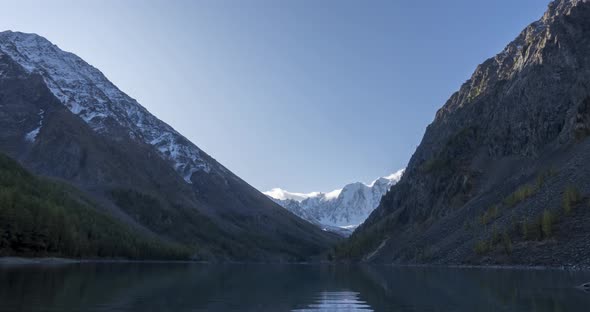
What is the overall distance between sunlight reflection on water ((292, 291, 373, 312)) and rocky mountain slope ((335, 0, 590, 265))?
60.3m

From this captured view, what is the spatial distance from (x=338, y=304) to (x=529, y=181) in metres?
118

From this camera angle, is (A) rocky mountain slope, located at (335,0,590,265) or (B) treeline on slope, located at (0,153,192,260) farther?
(B) treeline on slope, located at (0,153,192,260)

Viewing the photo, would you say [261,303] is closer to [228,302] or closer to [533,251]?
[228,302]

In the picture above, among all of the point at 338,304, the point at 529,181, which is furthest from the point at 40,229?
the point at 529,181

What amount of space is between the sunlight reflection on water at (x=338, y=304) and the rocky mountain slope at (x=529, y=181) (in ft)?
198

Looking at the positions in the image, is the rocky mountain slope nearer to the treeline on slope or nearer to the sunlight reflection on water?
the sunlight reflection on water

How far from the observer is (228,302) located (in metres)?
40.2

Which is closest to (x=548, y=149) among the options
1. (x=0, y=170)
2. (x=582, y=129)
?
(x=582, y=129)

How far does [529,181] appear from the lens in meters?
142

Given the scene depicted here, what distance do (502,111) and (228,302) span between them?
174367 millimetres

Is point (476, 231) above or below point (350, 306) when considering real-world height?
above

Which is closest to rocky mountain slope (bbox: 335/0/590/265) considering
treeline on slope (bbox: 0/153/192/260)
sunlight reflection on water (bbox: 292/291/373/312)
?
sunlight reflection on water (bbox: 292/291/373/312)

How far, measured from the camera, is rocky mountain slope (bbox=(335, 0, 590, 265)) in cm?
10500

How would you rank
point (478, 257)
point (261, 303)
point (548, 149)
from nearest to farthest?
point (261, 303) → point (478, 257) → point (548, 149)
